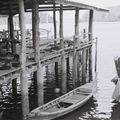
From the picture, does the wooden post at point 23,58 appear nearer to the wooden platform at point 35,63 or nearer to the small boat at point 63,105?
the wooden platform at point 35,63

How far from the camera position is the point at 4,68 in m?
16.6

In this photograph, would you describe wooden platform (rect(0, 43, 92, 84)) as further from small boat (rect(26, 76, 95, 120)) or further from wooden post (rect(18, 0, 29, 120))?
small boat (rect(26, 76, 95, 120))

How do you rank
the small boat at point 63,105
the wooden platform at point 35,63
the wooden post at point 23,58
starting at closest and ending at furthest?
1. the wooden platform at point 35,63
2. the wooden post at point 23,58
3. the small boat at point 63,105

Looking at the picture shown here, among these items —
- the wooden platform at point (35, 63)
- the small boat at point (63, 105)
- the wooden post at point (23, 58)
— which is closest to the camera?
the wooden platform at point (35, 63)

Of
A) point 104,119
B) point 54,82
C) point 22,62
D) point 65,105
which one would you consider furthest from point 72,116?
point 54,82

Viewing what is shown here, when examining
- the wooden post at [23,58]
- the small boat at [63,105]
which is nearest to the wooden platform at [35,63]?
the wooden post at [23,58]

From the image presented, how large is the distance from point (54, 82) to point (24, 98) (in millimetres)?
11871

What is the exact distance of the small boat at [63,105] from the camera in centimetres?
1705

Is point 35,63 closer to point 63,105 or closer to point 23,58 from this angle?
point 23,58

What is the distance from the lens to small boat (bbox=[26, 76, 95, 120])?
1705cm

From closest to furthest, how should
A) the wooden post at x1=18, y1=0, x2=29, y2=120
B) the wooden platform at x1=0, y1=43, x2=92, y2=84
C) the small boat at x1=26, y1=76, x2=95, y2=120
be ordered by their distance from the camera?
the wooden platform at x1=0, y1=43, x2=92, y2=84
the wooden post at x1=18, y1=0, x2=29, y2=120
the small boat at x1=26, y1=76, x2=95, y2=120

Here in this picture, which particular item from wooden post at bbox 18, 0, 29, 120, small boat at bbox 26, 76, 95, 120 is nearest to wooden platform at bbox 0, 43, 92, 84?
wooden post at bbox 18, 0, 29, 120

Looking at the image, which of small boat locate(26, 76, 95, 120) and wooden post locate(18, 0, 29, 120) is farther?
small boat locate(26, 76, 95, 120)

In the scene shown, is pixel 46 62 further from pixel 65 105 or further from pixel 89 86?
pixel 89 86
